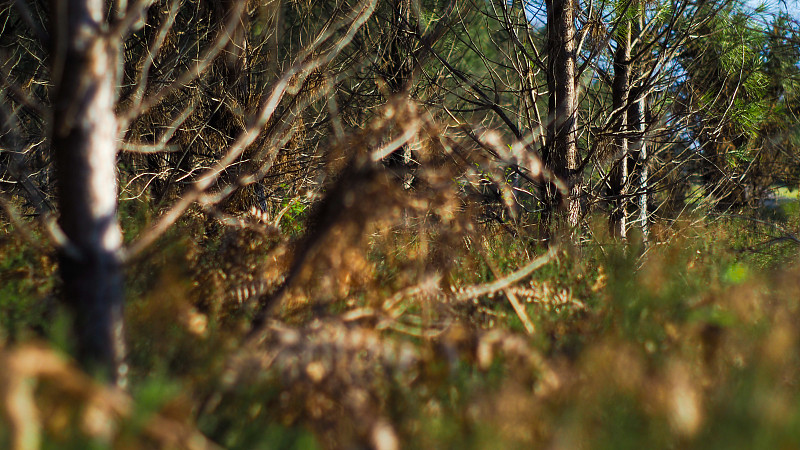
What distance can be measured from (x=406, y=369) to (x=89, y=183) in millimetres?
1329

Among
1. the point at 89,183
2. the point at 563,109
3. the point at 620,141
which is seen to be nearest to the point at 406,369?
the point at 89,183

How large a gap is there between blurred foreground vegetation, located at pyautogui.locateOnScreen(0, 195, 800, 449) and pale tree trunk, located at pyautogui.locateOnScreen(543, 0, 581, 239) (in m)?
2.62

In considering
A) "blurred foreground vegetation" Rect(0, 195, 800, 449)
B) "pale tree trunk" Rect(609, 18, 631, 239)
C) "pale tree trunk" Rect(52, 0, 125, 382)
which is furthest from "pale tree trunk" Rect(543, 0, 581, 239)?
"pale tree trunk" Rect(52, 0, 125, 382)

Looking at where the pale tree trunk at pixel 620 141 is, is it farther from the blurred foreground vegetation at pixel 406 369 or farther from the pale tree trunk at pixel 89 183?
the pale tree trunk at pixel 89 183

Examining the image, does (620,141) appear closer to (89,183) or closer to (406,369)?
(406,369)

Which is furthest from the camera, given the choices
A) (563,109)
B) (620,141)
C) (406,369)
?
(620,141)

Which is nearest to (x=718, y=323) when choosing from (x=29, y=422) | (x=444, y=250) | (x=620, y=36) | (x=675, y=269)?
(x=675, y=269)

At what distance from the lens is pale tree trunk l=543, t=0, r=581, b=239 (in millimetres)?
5711

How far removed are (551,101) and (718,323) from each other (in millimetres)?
4035

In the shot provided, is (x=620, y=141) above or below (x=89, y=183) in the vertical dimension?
above

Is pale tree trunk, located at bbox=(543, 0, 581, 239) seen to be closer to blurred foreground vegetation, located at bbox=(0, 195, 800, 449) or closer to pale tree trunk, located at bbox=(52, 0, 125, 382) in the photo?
blurred foreground vegetation, located at bbox=(0, 195, 800, 449)

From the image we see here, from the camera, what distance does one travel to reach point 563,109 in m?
5.81

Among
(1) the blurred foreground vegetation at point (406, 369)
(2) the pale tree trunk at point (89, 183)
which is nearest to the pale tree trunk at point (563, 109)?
(1) the blurred foreground vegetation at point (406, 369)

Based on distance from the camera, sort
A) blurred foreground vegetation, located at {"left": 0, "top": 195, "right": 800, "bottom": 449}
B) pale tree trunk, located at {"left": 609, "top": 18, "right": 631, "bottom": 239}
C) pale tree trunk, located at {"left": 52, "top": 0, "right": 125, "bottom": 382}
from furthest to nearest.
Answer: pale tree trunk, located at {"left": 609, "top": 18, "right": 631, "bottom": 239} → pale tree trunk, located at {"left": 52, "top": 0, "right": 125, "bottom": 382} → blurred foreground vegetation, located at {"left": 0, "top": 195, "right": 800, "bottom": 449}
